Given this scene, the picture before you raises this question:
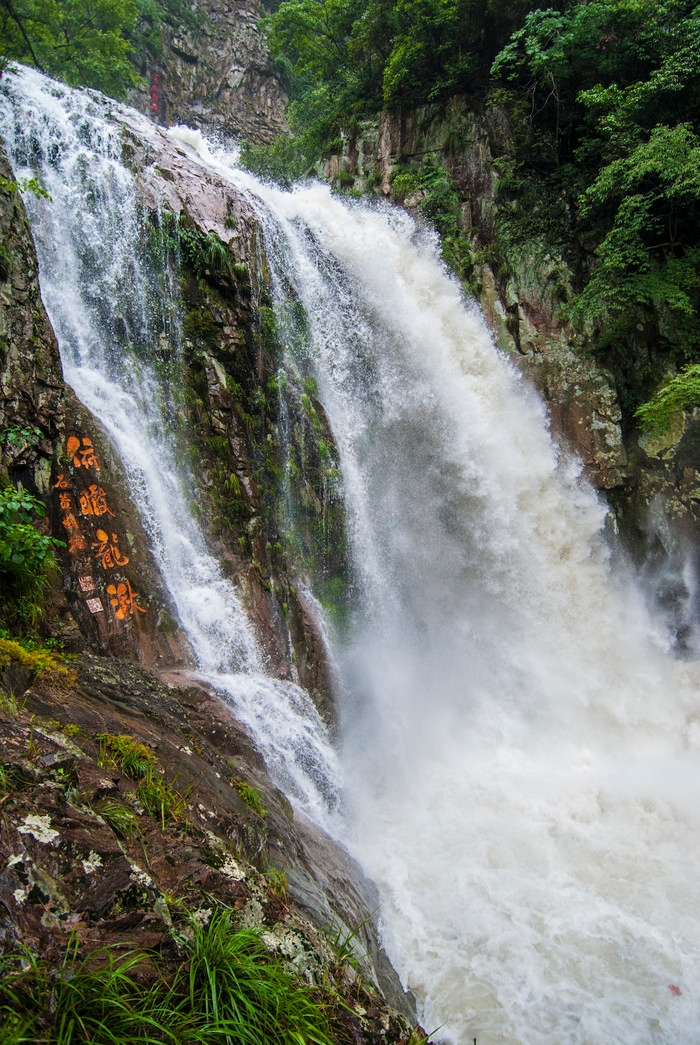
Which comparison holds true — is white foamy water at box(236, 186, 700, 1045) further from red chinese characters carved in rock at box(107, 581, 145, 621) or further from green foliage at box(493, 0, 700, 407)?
red chinese characters carved in rock at box(107, 581, 145, 621)

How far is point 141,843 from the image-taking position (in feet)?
9.04

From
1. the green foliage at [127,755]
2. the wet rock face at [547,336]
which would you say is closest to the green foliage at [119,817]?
the green foliage at [127,755]

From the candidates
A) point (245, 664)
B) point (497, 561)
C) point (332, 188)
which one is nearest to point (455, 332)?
point (497, 561)

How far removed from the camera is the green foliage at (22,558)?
417 centimetres

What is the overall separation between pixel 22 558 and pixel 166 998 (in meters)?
3.16

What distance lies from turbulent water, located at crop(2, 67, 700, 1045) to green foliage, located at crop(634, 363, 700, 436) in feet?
5.07

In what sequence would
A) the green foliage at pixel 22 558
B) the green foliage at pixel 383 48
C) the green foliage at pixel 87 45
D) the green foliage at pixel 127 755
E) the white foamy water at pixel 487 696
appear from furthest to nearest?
1. the green foliage at pixel 87 45
2. the green foliage at pixel 383 48
3. the white foamy water at pixel 487 696
4. the green foliage at pixel 22 558
5. the green foliage at pixel 127 755

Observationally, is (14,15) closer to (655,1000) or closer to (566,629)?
(566,629)

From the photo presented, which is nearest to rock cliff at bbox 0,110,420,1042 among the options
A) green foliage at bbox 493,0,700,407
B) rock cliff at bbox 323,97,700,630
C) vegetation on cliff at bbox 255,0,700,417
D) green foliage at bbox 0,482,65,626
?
green foliage at bbox 0,482,65,626

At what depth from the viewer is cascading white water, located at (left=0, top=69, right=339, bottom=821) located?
5875 mm

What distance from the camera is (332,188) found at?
1305cm

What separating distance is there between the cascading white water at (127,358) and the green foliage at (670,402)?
24.1 ft

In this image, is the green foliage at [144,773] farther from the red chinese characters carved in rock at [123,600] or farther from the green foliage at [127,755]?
the red chinese characters carved in rock at [123,600]

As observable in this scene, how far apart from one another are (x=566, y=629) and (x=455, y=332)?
561 cm
